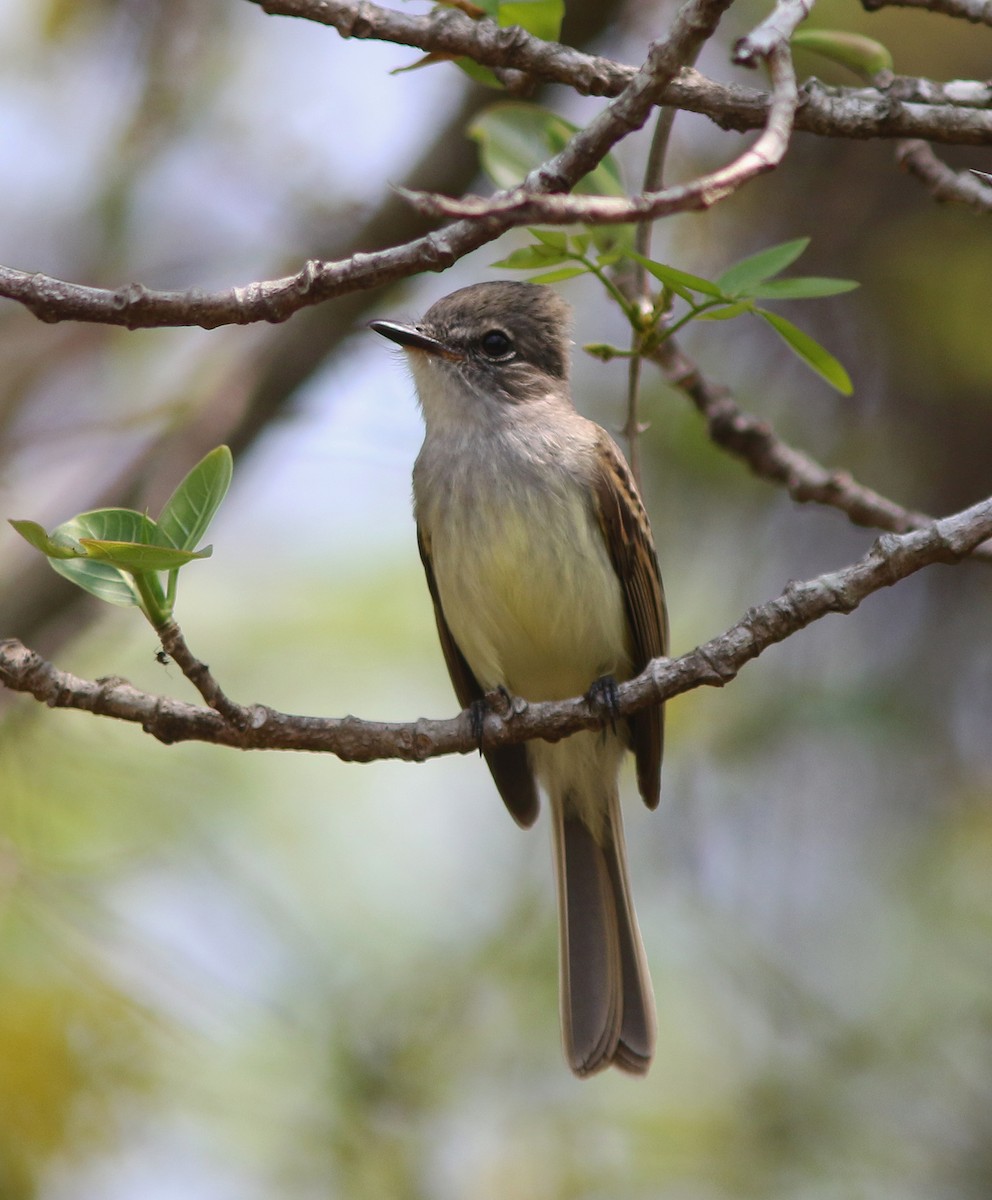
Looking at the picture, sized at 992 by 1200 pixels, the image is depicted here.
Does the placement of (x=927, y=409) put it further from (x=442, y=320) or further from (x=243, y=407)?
(x=243, y=407)

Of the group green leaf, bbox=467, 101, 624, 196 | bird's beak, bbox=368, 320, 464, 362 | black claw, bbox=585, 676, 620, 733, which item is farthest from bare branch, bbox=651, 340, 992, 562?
black claw, bbox=585, 676, 620, 733

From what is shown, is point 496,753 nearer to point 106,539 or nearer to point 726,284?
point 726,284

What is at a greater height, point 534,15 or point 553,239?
point 534,15

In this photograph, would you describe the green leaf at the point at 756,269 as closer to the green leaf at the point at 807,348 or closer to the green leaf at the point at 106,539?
the green leaf at the point at 807,348

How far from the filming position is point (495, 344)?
469 centimetres

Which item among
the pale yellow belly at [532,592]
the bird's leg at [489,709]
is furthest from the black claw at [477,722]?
the pale yellow belly at [532,592]

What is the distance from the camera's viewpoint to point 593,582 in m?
4.27

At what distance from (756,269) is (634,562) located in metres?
1.62

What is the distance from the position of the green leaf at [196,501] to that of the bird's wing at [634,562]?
1.93 metres

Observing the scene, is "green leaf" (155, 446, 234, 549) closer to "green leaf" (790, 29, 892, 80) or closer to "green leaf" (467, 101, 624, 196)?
"green leaf" (467, 101, 624, 196)

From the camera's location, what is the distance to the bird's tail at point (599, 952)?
443cm

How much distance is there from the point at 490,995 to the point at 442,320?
246 cm

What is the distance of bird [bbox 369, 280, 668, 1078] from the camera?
4215 millimetres

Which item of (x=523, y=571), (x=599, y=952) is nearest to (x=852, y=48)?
(x=523, y=571)
